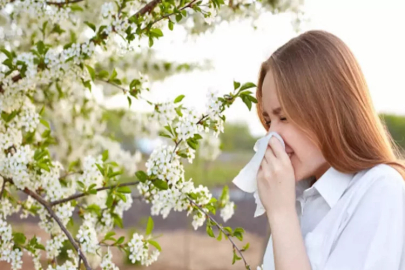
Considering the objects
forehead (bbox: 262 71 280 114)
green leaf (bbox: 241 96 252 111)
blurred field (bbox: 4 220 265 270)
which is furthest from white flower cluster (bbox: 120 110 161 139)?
blurred field (bbox: 4 220 265 270)

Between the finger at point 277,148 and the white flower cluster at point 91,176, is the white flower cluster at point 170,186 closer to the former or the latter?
the white flower cluster at point 91,176

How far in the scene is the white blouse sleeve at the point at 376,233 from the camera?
1.11 metres

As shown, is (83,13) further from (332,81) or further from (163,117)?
(332,81)

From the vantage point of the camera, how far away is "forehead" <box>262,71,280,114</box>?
131 centimetres

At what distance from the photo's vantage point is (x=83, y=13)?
2684 millimetres

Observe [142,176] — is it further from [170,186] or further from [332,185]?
[332,185]

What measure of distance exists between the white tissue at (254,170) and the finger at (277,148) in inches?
0.5

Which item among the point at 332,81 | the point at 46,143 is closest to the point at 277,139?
the point at 332,81

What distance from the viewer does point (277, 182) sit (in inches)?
49.0

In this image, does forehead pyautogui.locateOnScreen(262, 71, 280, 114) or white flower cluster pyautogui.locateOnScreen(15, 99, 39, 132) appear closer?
forehead pyautogui.locateOnScreen(262, 71, 280, 114)

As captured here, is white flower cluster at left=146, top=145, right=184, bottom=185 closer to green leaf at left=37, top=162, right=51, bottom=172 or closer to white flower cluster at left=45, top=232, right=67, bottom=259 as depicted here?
green leaf at left=37, top=162, right=51, bottom=172

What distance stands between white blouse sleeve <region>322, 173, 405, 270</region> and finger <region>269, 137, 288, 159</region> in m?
0.22

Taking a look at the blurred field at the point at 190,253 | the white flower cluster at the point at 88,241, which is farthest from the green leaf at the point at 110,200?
Result: the blurred field at the point at 190,253

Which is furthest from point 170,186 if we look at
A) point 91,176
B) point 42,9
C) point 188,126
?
point 42,9
